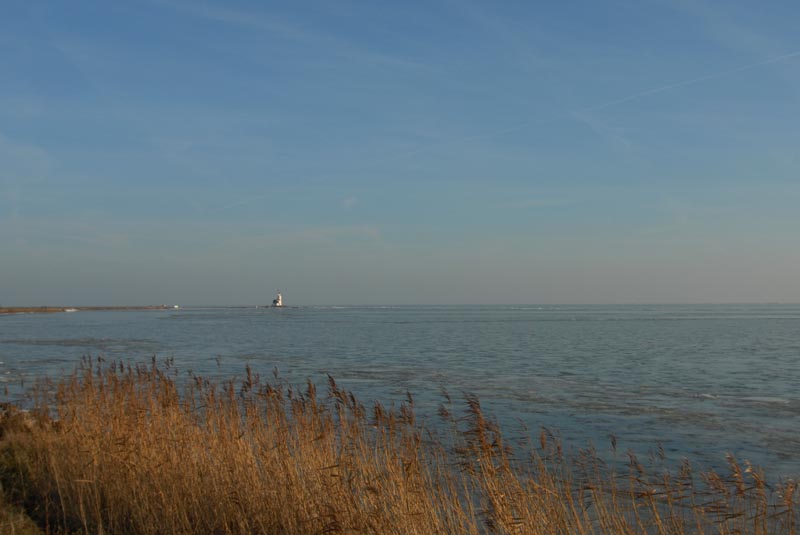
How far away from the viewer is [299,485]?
8.13 meters

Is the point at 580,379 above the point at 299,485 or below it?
below

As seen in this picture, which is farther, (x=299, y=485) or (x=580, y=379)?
(x=580, y=379)

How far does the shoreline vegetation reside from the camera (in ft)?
23.7

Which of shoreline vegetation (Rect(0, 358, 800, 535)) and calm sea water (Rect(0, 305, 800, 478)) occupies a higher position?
shoreline vegetation (Rect(0, 358, 800, 535))

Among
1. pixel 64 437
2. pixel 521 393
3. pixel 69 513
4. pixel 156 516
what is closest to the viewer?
pixel 156 516

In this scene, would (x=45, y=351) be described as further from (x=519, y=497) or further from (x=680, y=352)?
(x=519, y=497)

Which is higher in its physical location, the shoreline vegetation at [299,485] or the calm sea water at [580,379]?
the shoreline vegetation at [299,485]

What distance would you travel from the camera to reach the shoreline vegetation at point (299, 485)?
285 inches

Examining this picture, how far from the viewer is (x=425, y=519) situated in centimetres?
725

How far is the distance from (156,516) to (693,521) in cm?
683

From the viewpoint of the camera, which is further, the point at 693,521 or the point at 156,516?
the point at 693,521

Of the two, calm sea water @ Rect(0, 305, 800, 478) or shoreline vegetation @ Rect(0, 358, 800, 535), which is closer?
shoreline vegetation @ Rect(0, 358, 800, 535)

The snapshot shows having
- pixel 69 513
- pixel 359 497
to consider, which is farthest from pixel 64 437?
pixel 359 497

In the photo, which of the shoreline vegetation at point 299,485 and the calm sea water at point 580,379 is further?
the calm sea water at point 580,379
